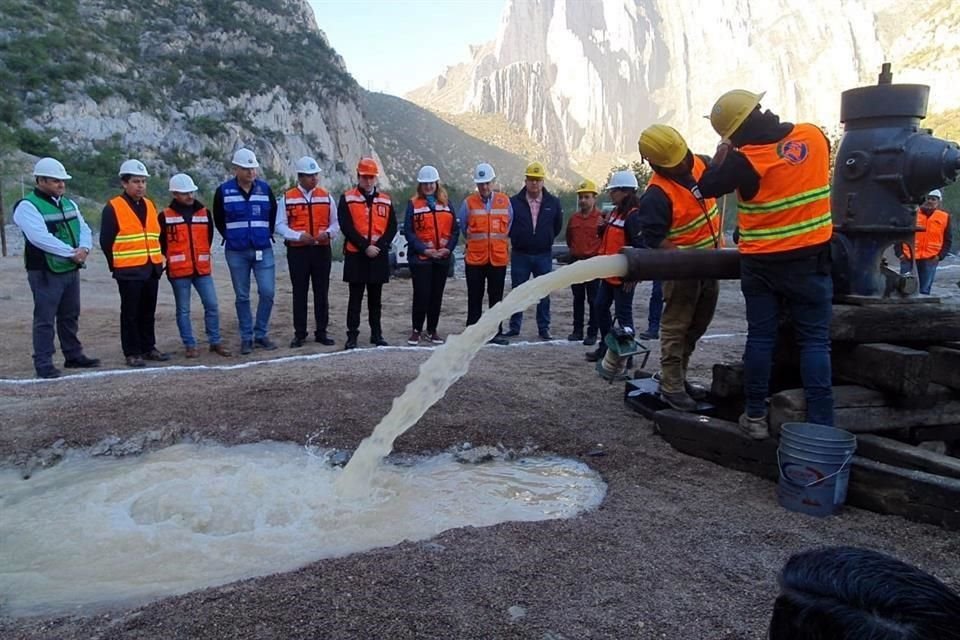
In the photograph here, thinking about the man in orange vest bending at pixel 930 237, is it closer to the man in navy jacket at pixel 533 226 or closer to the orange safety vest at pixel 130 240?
the man in navy jacket at pixel 533 226

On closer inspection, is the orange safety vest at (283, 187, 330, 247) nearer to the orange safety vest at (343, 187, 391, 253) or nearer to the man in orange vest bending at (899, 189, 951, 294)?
the orange safety vest at (343, 187, 391, 253)

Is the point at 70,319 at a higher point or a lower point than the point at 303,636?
higher

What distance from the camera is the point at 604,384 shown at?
6.14 m

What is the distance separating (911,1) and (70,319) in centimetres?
12066

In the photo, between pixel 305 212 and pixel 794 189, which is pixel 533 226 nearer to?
pixel 305 212

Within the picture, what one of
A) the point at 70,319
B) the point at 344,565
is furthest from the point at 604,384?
the point at 70,319

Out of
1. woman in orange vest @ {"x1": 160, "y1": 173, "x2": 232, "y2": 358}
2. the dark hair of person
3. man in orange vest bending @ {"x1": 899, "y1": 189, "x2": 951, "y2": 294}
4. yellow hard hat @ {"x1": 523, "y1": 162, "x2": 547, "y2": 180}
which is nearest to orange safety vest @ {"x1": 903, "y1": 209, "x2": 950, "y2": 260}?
man in orange vest bending @ {"x1": 899, "y1": 189, "x2": 951, "y2": 294}

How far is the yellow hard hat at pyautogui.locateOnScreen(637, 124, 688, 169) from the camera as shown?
4641mm

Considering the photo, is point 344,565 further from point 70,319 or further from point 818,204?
point 70,319

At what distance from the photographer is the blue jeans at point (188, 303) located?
7.28 meters

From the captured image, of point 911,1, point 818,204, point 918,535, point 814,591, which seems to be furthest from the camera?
point 911,1

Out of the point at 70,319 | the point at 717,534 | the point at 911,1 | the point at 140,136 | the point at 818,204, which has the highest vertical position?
the point at 911,1

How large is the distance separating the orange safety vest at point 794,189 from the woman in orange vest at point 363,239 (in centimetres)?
456

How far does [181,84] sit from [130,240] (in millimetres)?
40548
